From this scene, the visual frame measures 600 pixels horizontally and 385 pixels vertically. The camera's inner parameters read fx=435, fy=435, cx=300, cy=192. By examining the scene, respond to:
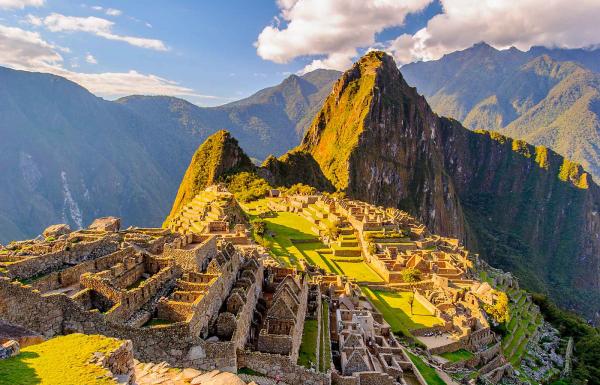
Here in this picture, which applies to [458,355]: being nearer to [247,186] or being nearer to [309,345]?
[309,345]

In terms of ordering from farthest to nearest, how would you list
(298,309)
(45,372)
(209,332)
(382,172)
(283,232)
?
(382,172), (283,232), (298,309), (209,332), (45,372)

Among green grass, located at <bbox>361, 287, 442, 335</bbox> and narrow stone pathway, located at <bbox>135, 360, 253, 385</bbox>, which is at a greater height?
narrow stone pathway, located at <bbox>135, 360, 253, 385</bbox>

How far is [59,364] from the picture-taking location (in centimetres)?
818

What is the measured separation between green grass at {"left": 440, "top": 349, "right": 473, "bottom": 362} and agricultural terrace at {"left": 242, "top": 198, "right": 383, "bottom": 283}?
30.9ft

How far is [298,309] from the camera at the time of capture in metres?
18.6

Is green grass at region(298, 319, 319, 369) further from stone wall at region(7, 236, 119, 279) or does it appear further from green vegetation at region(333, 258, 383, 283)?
green vegetation at region(333, 258, 383, 283)

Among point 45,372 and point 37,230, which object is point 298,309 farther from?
point 37,230

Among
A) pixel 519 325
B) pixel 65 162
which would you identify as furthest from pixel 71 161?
pixel 519 325

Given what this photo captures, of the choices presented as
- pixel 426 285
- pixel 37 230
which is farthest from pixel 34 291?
pixel 37 230

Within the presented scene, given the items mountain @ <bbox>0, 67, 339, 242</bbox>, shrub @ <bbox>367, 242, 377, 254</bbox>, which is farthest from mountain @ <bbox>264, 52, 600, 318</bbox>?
shrub @ <bbox>367, 242, 377, 254</bbox>

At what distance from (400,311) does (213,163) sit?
237 ft

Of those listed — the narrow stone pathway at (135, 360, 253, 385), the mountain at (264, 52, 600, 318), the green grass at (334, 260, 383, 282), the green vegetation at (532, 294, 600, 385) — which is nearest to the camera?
the narrow stone pathway at (135, 360, 253, 385)

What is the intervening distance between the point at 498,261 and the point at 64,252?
156 m

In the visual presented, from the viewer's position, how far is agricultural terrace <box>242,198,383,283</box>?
1510 inches
